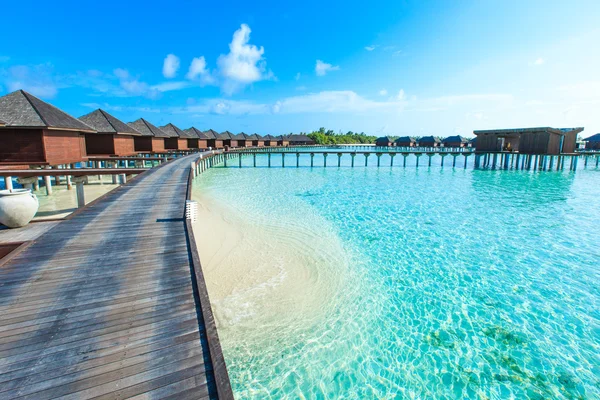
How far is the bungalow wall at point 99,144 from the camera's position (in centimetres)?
2203

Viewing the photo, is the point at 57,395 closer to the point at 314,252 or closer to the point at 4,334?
the point at 4,334

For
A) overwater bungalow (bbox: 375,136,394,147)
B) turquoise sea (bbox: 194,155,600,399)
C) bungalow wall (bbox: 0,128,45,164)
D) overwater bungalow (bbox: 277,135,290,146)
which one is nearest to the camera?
turquoise sea (bbox: 194,155,600,399)

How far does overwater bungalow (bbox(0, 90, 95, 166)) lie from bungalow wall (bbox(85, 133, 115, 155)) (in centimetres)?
639

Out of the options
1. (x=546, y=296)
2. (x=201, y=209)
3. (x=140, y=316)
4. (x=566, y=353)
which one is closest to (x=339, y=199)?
(x=201, y=209)

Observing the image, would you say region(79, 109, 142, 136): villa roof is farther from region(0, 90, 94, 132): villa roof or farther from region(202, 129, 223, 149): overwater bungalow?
region(202, 129, 223, 149): overwater bungalow

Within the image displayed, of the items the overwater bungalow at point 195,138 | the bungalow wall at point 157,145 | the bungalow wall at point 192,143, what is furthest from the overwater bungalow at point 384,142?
the bungalow wall at point 157,145

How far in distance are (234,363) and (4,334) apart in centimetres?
306

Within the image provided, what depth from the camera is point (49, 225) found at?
8.34 m

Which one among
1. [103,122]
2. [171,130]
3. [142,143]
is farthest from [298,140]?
[103,122]

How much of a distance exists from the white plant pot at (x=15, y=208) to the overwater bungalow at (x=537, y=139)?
42.5 meters

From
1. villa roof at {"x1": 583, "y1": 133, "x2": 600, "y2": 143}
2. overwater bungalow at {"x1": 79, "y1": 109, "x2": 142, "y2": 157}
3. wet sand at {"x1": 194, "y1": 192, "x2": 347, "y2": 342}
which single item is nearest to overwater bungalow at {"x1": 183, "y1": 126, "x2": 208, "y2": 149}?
overwater bungalow at {"x1": 79, "y1": 109, "x2": 142, "y2": 157}

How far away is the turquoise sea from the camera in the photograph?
4.83m

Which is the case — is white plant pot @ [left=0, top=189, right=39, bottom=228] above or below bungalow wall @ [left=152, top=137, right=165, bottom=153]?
below

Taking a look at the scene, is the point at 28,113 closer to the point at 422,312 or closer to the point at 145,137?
the point at 145,137
